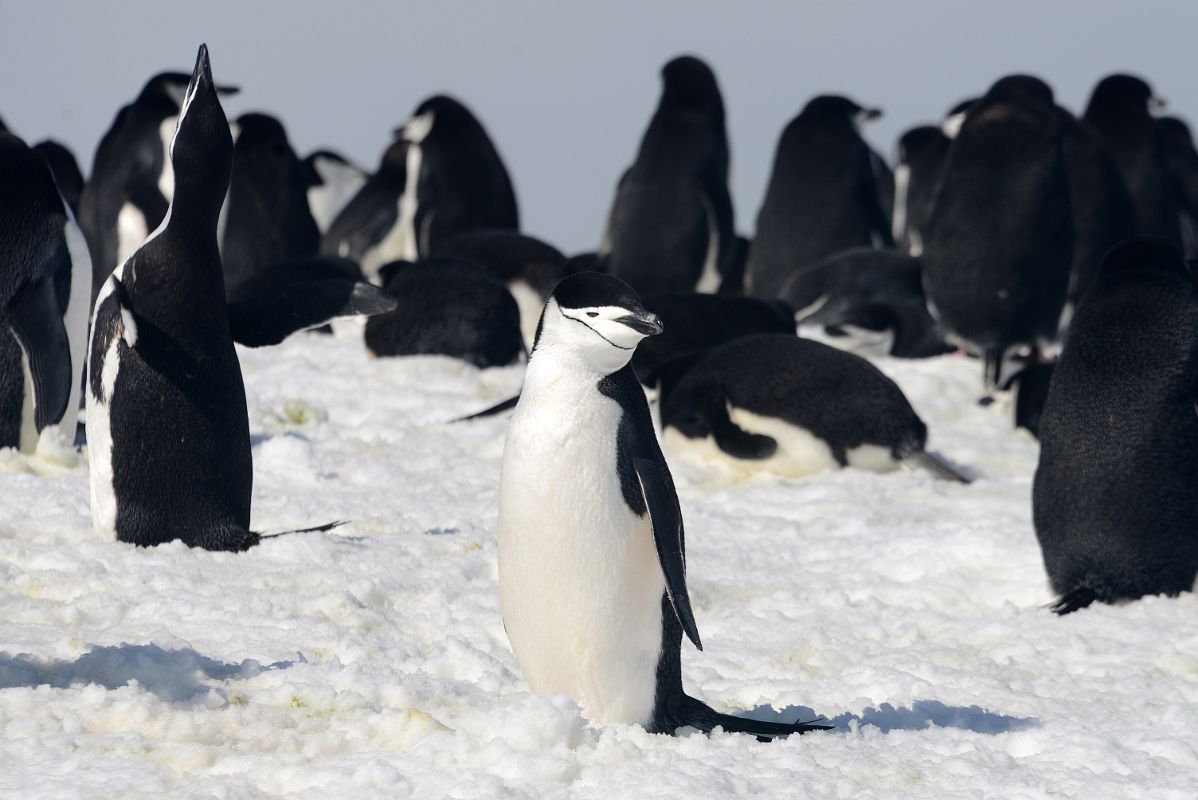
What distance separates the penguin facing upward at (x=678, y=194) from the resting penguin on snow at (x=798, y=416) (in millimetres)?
5826

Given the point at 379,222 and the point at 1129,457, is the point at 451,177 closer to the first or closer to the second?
the point at 379,222

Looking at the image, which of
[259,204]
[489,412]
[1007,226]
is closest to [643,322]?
[489,412]

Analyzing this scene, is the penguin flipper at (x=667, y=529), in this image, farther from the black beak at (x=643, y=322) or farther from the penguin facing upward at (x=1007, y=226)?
the penguin facing upward at (x=1007, y=226)

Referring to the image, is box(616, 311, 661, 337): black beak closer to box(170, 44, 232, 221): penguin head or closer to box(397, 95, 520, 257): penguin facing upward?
box(170, 44, 232, 221): penguin head

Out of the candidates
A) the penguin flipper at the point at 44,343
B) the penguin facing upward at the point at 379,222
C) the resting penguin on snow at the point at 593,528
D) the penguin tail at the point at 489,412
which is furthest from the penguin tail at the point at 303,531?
the penguin facing upward at the point at 379,222

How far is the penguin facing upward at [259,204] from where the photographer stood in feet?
40.3

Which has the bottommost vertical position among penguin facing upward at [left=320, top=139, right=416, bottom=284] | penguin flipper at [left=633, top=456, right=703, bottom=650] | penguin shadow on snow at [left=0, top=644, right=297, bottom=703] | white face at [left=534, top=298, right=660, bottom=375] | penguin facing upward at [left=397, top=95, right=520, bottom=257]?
penguin facing upward at [left=320, top=139, right=416, bottom=284]

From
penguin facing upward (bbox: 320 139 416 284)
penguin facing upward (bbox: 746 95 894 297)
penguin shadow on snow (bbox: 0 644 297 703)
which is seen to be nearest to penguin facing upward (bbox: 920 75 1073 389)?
penguin facing upward (bbox: 746 95 894 297)

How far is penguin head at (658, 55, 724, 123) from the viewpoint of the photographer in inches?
504

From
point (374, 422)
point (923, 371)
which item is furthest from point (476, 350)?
point (923, 371)

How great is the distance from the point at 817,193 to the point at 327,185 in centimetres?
633

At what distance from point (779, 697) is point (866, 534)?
1.96 m

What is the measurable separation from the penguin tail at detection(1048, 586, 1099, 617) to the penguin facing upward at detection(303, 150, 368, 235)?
44.2ft

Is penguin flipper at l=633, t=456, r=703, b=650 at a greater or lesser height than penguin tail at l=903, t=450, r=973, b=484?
greater
